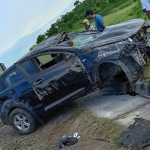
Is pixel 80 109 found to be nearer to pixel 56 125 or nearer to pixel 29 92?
pixel 56 125

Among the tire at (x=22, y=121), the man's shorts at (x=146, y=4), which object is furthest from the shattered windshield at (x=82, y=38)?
the tire at (x=22, y=121)

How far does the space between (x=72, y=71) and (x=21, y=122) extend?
6.30ft

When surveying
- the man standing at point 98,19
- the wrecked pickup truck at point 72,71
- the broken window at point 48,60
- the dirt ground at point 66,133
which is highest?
the man standing at point 98,19

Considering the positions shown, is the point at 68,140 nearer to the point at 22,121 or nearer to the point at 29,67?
the point at 22,121

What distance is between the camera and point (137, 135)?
4.33 meters

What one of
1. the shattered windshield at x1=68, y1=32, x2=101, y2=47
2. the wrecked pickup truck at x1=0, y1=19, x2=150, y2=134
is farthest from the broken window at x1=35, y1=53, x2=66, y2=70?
the shattered windshield at x1=68, y1=32, x2=101, y2=47

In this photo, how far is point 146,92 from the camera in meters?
5.71

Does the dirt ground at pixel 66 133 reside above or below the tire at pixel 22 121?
below

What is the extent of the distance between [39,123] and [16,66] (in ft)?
5.16

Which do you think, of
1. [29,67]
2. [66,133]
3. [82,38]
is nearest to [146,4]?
[82,38]

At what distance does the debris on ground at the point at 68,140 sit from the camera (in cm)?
525

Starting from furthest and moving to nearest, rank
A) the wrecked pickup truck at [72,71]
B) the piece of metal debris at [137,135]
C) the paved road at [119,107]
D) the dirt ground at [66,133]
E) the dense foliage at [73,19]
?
the dense foliage at [73,19] < the wrecked pickup truck at [72,71] < the paved road at [119,107] < the dirt ground at [66,133] < the piece of metal debris at [137,135]

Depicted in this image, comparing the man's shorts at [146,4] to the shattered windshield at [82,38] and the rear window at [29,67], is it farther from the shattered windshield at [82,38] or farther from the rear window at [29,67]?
the rear window at [29,67]

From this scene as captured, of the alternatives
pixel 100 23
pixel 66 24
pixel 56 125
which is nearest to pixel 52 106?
pixel 56 125
